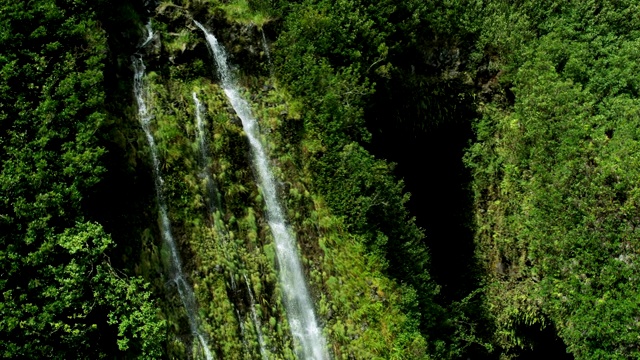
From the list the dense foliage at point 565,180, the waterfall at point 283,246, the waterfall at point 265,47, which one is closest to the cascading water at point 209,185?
the waterfall at point 283,246

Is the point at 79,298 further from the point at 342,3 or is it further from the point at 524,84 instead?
the point at 524,84

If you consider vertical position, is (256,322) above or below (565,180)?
below

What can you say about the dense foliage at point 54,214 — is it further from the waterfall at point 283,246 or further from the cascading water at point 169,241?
the waterfall at point 283,246

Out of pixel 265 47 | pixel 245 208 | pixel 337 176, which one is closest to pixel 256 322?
pixel 245 208

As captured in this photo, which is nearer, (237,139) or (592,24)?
(237,139)

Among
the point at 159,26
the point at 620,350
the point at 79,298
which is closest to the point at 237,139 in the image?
the point at 159,26

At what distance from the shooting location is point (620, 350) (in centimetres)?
1324

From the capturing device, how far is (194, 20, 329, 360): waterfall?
37.9ft

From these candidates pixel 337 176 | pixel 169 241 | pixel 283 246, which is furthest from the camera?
pixel 337 176

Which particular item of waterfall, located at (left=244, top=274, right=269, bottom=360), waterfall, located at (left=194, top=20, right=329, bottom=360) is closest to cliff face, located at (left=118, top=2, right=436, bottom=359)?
waterfall, located at (left=244, top=274, right=269, bottom=360)

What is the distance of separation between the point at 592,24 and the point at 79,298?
59.2ft

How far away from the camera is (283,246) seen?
12.2 metres

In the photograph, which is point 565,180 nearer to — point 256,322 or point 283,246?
point 283,246

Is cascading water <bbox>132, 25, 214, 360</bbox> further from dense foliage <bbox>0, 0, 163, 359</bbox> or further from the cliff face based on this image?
dense foliage <bbox>0, 0, 163, 359</bbox>
